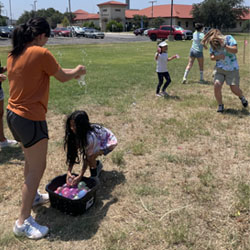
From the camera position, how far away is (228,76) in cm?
559

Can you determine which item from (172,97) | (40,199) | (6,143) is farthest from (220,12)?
(40,199)

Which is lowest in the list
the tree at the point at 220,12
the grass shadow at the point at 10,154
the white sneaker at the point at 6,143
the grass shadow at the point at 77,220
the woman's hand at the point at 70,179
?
the grass shadow at the point at 77,220

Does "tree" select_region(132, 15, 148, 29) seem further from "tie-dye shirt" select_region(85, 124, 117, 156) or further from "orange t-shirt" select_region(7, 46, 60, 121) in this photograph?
"orange t-shirt" select_region(7, 46, 60, 121)

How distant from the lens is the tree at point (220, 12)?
178ft

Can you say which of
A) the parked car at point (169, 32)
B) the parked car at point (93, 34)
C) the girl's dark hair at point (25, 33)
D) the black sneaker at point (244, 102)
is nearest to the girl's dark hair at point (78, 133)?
the girl's dark hair at point (25, 33)

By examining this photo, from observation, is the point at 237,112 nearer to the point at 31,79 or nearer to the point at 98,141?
the point at 98,141

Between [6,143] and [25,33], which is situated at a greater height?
[25,33]

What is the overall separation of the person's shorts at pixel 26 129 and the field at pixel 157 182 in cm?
90

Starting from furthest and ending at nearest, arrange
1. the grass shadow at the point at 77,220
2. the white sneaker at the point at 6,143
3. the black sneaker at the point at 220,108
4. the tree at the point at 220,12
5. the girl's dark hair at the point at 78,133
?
the tree at the point at 220,12
the black sneaker at the point at 220,108
the white sneaker at the point at 6,143
the girl's dark hair at the point at 78,133
the grass shadow at the point at 77,220

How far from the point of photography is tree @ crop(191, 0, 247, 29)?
178 feet

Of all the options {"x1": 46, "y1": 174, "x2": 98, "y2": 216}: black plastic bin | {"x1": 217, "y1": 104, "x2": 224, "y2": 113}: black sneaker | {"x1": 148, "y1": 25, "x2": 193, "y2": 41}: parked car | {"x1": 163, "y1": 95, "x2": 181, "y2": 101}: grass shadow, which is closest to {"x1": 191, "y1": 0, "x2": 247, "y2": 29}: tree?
{"x1": 148, "y1": 25, "x2": 193, "y2": 41}: parked car

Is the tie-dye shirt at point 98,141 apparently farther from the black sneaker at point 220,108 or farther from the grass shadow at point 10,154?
the black sneaker at point 220,108

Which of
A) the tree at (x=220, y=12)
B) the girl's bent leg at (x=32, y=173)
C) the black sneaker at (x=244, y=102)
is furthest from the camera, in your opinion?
the tree at (x=220, y=12)

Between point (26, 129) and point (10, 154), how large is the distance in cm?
215
